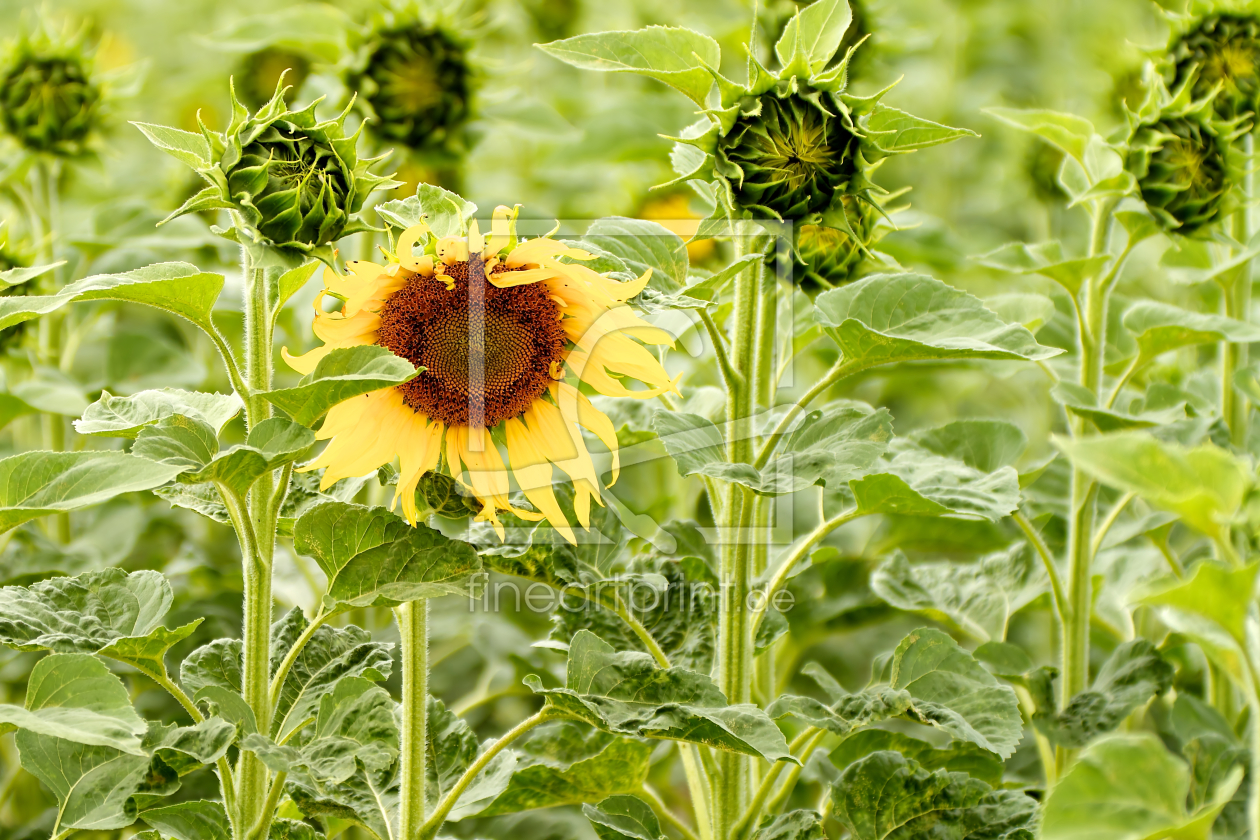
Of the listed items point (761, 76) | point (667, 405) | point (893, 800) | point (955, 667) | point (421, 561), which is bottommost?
point (893, 800)

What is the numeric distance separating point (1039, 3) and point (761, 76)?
277 centimetres

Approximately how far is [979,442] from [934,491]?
31cm

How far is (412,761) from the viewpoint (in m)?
0.93

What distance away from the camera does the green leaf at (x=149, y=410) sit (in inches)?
33.9

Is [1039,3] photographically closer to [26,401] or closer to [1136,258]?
[1136,258]

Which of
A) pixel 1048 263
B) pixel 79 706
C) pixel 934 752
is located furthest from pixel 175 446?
pixel 1048 263

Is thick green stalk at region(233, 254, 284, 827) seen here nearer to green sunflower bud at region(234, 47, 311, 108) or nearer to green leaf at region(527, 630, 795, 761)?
green leaf at region(527, 630, 795, 761)

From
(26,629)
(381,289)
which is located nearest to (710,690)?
(381,289)

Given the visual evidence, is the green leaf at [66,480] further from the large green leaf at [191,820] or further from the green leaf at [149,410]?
the large green leaf at [191,820]

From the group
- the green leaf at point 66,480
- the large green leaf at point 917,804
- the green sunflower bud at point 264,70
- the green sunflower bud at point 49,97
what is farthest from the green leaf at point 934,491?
the green sunflower bud at point 264,70

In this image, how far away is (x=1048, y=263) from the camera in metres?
1.22

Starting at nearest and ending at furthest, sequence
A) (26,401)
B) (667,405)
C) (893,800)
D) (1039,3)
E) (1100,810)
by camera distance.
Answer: (1100,810) < (893,800) < (667,405) < (26,401) < (1039,3)

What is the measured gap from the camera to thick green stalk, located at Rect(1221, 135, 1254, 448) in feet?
4.64

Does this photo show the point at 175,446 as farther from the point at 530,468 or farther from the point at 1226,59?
the point at 1226,59
